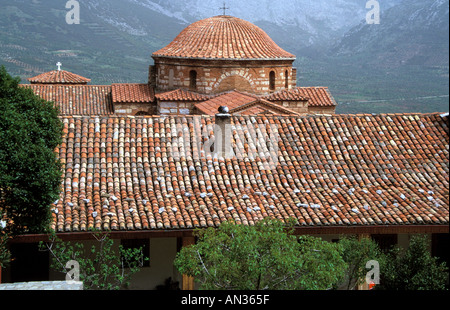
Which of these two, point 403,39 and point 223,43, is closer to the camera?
point 223,43

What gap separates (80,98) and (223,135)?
17136 mm

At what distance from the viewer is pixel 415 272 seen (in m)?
10.5

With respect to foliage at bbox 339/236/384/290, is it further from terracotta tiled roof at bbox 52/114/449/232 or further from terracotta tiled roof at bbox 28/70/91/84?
terracotta tiled roof at bbox 28/70/91/84

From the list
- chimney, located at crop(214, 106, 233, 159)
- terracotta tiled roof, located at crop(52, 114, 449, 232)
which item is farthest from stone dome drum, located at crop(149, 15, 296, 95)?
chimney, located at crop(214, 106, 233, 159)

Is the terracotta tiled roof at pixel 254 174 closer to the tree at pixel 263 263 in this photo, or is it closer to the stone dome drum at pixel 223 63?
the tree at pixel 263 263

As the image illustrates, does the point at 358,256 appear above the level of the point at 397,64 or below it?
below

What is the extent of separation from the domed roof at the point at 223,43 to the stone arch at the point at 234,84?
778 millimetres

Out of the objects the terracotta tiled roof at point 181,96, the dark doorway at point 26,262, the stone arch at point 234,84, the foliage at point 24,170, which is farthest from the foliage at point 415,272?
the terracotta tiled roof at point 181,96

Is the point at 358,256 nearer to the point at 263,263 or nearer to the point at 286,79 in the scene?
the point at 263,263

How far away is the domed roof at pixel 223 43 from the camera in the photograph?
A: 24.4 meters

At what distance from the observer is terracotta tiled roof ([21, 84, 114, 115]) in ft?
91.7

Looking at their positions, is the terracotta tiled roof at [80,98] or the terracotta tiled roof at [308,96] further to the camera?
the terracotta tiled roof at [80,98]

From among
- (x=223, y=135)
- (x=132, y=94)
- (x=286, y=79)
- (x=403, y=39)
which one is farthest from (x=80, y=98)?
(x=403, y=39)

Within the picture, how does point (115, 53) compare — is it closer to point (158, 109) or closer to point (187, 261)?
point (158, 109)
